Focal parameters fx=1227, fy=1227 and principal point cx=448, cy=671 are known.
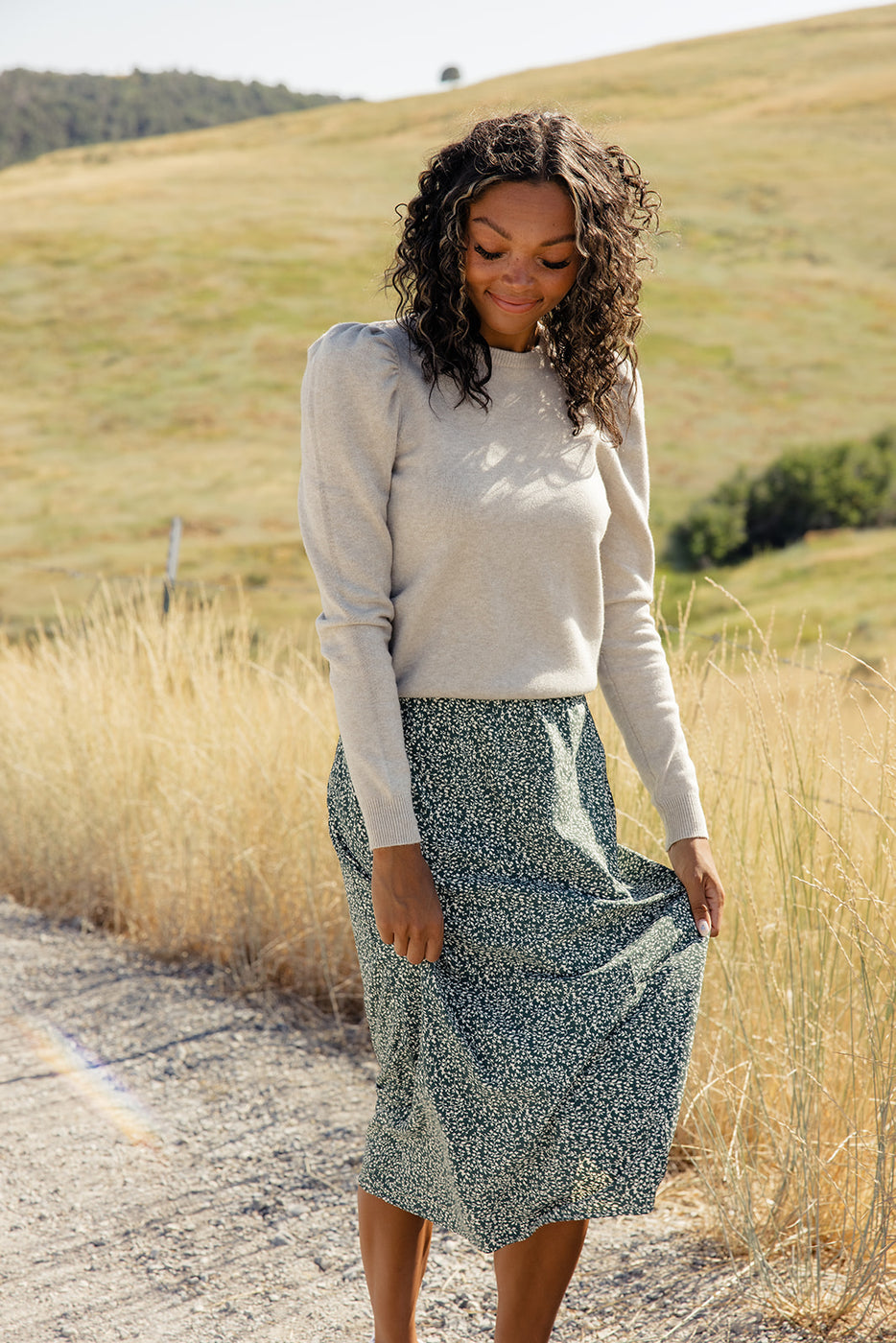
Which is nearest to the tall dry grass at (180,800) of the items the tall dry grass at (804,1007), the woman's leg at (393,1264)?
the tall dry grass at (804,1007)

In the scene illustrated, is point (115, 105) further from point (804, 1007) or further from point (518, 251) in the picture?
point (804, 1007)

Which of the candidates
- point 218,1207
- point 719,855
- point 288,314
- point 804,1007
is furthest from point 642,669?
point 288,314

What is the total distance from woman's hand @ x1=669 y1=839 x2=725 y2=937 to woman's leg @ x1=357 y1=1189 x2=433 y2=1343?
562 millimetres

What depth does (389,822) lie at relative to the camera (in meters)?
1.47

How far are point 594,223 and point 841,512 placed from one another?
2273 cm

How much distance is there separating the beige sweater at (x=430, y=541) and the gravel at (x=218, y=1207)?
1.14 metres

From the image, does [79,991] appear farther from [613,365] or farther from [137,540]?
[137,540]

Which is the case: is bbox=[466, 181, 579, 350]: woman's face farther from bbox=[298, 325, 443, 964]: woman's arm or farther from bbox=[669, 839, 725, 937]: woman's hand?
bbox=[669, 839, 725, 937]: woman's hand

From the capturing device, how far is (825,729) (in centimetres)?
246

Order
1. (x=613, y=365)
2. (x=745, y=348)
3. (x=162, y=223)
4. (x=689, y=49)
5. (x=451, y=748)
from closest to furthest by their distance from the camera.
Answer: (x=451, y=748) → (x=613, y=365) → (x=745, y=348) → (x=162, y=223) → (x=689, y=49)

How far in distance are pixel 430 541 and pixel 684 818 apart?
1.86 feet

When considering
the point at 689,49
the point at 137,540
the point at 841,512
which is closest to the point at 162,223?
the point at 137,540

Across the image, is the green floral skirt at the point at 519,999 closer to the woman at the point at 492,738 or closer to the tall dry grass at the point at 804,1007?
the woman at the point at 492,738

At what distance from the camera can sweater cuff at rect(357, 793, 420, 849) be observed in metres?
1.46
